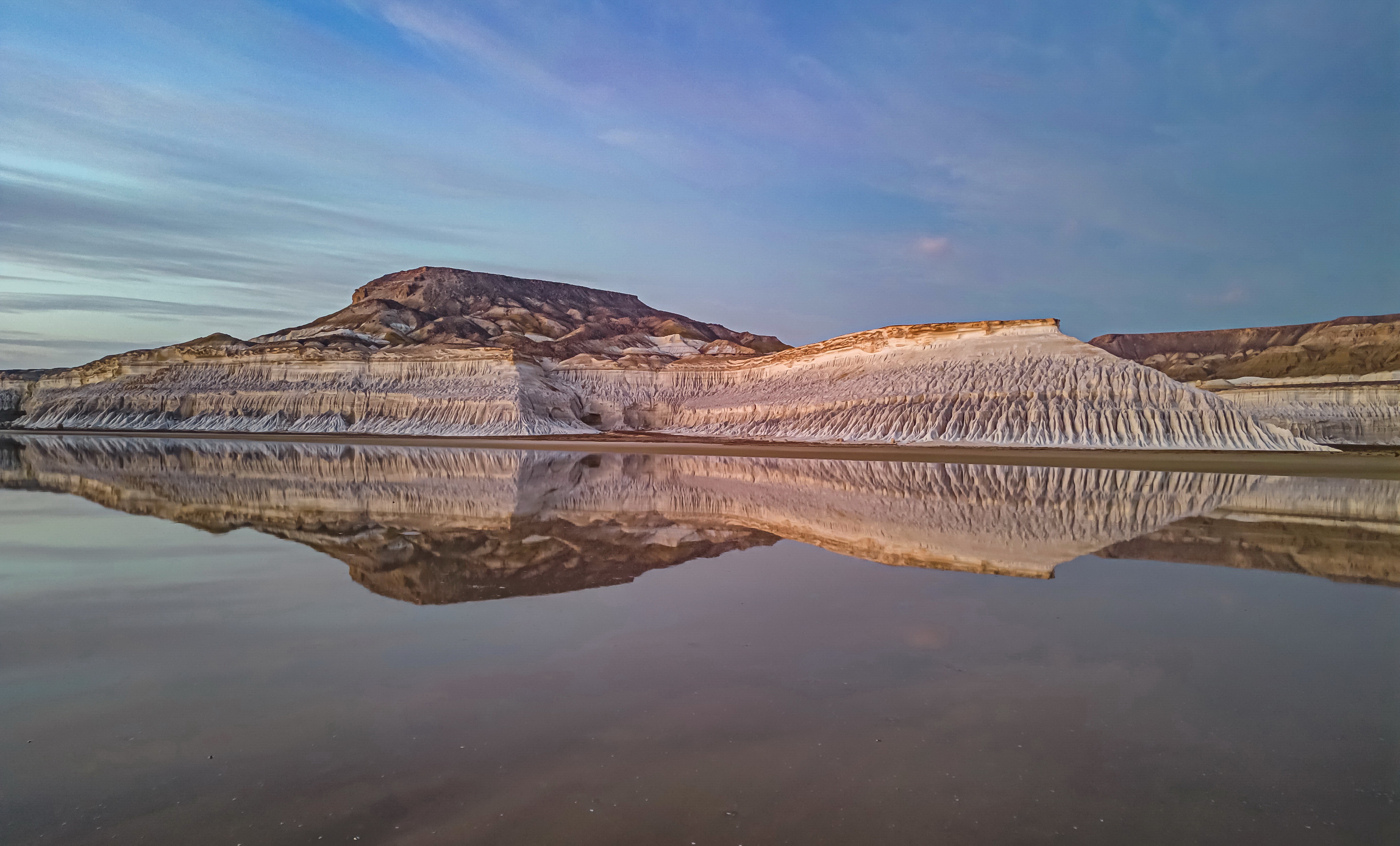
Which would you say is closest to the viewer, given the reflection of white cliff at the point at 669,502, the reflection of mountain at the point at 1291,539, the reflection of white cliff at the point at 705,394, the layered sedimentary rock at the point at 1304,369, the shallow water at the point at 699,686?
the shallow water at the point at 699,686

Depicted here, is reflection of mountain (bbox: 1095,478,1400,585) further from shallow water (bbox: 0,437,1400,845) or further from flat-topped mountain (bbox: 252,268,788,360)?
flat-topped mountain (bbox: 252,268,788,360)

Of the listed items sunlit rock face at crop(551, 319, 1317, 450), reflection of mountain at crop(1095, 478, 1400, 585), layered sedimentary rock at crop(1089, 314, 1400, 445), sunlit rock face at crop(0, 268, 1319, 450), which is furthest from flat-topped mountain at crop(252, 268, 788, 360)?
reflection of mountain at crop(1095, 478, 1400, 585)

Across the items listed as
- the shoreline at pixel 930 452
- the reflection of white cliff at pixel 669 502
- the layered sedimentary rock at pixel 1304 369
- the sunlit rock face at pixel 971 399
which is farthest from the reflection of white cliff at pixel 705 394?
the layered sedimentary rock at pixel 1304 369

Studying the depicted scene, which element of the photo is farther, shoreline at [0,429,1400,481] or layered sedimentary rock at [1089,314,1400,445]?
layered sedimentary rock at [1089,314,1400,445]

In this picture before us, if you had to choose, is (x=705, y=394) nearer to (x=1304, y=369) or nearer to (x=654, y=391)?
(x=654, y=391)

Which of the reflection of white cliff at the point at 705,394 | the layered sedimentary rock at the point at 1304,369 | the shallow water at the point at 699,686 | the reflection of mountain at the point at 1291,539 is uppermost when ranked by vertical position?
the layered sedimentary rock at the point at 1304,369

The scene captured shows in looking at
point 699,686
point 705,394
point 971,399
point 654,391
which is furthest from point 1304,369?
point 699,686

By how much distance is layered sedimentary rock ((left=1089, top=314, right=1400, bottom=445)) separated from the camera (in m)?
45.7

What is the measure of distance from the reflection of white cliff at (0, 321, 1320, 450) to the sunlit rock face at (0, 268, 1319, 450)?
0.11 meters

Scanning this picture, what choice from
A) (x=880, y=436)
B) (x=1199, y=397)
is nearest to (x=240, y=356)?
(x=880, y=436)

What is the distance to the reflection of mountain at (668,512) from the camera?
776cm

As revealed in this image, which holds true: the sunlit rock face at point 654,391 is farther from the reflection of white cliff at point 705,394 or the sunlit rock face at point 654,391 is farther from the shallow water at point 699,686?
the shallow water at point 699,686

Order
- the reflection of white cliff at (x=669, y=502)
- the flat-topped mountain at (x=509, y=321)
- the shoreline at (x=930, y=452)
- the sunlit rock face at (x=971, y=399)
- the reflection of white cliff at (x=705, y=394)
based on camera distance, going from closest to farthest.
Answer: the reflection of white cliff at (x=669, y=502) < the shoreline at (x=930, y=452) < the sunlit rock face at (x=971, y=399) < the reflection of white cliff at (x=705, y=394) < the flat-topped mountain at (x=509, y=321)

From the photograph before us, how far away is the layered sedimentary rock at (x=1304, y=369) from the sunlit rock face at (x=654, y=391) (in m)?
24.5
